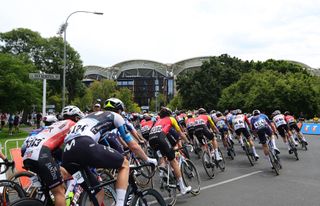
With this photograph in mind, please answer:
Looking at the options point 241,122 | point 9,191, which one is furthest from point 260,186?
point 9,191

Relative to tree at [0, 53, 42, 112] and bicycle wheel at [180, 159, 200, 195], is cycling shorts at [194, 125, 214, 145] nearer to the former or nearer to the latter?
bicycle wheel at [180, 159, 200, 195]

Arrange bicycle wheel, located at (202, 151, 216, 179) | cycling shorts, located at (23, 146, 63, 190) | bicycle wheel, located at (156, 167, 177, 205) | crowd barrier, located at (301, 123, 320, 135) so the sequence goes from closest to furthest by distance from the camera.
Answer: cycling shorts, located at (23, 146, 63, 190)
bicycle wheel, located at (156, 167, 177, 205)
bicycle wheel, located at (202, 151, 216, 179)
crowd barrier, located at (301, 123, 320, 135)

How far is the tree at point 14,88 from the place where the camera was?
86.5ft

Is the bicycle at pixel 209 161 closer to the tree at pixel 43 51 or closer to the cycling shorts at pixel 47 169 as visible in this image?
the cycling shorts at pixel 47 169

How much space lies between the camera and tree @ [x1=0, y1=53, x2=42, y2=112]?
86.5ft

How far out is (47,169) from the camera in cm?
482

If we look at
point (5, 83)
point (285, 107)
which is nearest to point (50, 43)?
point (5, 83)

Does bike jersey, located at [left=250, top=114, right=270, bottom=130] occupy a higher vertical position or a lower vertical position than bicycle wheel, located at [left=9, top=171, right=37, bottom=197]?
higher

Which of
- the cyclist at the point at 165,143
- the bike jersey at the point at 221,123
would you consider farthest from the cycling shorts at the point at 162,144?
the bike jersey at the point at 221,123

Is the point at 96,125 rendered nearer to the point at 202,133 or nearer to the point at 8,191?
the point at 8,191

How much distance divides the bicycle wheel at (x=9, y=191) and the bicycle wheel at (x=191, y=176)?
3.56m

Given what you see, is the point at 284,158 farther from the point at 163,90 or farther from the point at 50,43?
the point at 163,90

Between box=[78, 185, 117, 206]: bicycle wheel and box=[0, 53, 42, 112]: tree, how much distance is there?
23.6 m

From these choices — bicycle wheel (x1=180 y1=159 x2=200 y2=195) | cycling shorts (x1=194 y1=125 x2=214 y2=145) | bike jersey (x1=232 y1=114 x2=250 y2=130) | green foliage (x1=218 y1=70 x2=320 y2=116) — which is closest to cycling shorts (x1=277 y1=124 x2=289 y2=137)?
bike jersey (x1=232 y1=114 x2=250 y2=130)
